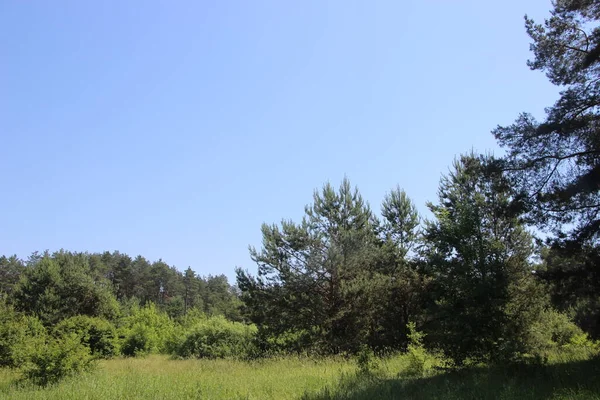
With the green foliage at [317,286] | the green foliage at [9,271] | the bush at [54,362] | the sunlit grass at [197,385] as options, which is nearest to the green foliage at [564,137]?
the sunlit grass at [197,385]

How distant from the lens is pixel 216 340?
25344 mm

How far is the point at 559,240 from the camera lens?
901cm

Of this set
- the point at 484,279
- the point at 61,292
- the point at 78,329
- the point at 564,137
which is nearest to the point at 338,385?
the point at 484,279

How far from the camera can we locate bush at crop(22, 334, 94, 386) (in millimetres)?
11789

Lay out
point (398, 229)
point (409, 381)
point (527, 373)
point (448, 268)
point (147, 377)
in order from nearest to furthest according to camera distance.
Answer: point (527, 373) < point (409, 381) < point (448, 268) < point (147, 377) < point (398, 229)

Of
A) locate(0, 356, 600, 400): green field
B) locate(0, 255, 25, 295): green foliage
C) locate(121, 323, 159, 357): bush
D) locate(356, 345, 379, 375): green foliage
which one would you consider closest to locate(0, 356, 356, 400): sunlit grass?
locate(0, 356, 600, 400): green field

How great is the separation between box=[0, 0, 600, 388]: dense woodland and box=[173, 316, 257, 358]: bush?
11 centimetres

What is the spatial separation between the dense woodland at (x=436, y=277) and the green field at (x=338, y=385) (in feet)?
2.92

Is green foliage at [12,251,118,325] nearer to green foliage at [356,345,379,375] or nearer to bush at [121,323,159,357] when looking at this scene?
Result: bush at [121,323,159,357]

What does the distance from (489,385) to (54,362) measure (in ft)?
43.7

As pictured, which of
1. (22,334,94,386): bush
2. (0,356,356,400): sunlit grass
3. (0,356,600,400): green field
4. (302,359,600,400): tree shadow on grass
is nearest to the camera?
(302,359,600,400): tree shadow on grass

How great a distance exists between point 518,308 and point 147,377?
460 inches

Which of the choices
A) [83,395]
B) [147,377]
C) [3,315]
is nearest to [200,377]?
[147,377]

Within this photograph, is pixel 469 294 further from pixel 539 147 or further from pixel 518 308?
pixel 539 147
